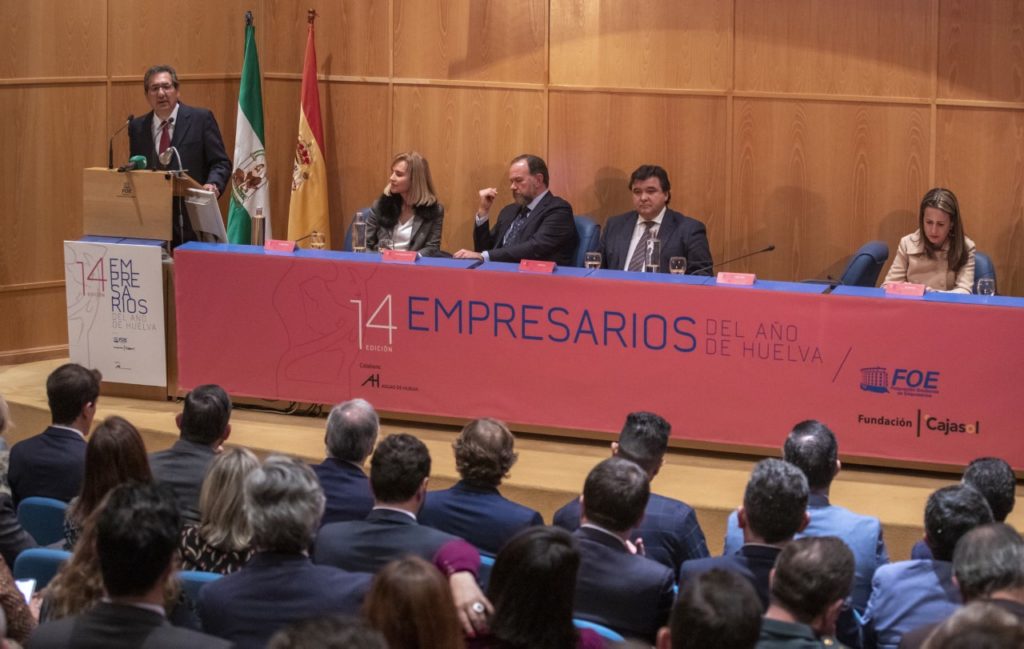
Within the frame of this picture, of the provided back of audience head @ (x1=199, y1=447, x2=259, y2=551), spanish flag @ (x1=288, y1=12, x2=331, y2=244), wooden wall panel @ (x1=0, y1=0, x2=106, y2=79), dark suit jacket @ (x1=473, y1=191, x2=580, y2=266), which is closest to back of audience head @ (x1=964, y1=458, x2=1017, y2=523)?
back of audience head @ (x1=199, y1=447, x2=259, y2=551)

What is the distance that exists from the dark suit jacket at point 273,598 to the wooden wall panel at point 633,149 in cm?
490

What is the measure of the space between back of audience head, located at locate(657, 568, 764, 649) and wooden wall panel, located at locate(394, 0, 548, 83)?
222 inches

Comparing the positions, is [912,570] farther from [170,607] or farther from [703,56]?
[703,56]

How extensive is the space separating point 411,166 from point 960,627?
4997mm

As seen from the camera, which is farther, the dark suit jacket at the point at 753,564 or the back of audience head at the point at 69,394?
the back of audience head at the point at 69,394

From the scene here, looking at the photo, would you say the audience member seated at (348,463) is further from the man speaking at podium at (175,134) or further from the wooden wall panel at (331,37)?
the wooden wall panel at (331,37)

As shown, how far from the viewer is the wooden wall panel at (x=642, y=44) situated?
24.3 ft

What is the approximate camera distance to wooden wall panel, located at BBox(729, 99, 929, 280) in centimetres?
715

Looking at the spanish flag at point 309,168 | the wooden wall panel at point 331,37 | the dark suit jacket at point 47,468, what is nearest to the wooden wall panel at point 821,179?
the wooden wall panel at point 331,37

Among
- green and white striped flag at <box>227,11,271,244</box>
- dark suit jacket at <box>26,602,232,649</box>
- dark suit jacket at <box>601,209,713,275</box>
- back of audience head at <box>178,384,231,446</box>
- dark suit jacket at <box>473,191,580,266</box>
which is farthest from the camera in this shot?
green and white striped flag at <box>227,11,271,244</box>

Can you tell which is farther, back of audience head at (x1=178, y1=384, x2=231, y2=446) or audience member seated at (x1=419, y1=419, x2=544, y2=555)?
back of audience head at (x1=178, y1=384, x2=231, y2=446)

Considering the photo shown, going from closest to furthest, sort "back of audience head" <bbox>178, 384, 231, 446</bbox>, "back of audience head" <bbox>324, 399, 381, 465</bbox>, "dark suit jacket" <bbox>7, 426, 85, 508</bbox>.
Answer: "back of audience head" <bbox>324, 399, 381, 465</bbox>, "back of audience head" <bbox>178, 384, 231, 446</bbox>, "dark suit jacket" <bbox>7, 426, 85, 508</bbox>

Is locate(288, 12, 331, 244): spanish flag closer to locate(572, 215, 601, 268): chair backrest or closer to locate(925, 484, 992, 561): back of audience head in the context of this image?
locate(572, 215, 601, 268): chair backrest

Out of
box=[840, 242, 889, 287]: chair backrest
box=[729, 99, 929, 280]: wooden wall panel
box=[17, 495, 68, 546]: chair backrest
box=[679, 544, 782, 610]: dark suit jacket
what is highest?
box=[729, 99, 929, 280]: wooden wall panel
